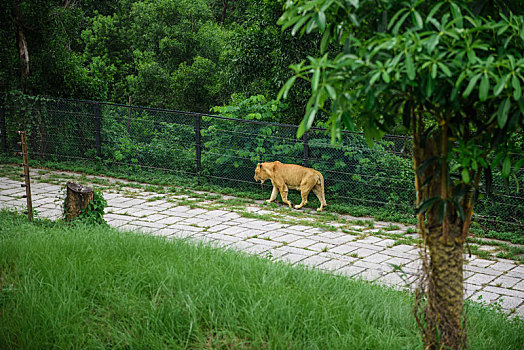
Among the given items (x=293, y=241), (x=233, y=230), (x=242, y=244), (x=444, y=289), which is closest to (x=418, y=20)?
(x=444, y=289)

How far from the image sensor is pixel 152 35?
18.2m

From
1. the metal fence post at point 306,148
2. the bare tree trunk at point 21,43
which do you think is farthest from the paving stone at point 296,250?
the bare tree trunk at point 21,43

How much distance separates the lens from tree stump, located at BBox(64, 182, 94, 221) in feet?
24.0

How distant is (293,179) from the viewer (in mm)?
10258

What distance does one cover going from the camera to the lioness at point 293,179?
10.1 m

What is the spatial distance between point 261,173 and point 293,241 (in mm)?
2911

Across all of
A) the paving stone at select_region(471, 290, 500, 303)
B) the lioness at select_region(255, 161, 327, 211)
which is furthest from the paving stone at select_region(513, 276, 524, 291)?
the lioness at select_region(255, 161, 327, 211)

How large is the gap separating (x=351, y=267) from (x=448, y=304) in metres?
3.42

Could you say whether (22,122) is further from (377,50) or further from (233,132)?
(377,50)

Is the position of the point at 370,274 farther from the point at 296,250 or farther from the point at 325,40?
the point at 325,40

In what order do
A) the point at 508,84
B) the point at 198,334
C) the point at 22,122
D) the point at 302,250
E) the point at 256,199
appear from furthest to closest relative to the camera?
the point at 22,122
the point at 256,199
the point at 302,250
the point at 198,334
the point at 508,84

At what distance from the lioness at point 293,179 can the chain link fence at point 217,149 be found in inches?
21.2

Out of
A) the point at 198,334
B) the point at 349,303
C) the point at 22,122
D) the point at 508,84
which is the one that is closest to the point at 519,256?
the point at 349,303

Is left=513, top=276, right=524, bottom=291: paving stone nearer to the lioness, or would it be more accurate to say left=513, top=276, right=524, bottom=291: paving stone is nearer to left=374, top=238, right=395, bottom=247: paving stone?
left=374, top=238, right=395, bottom=247: paving stone
